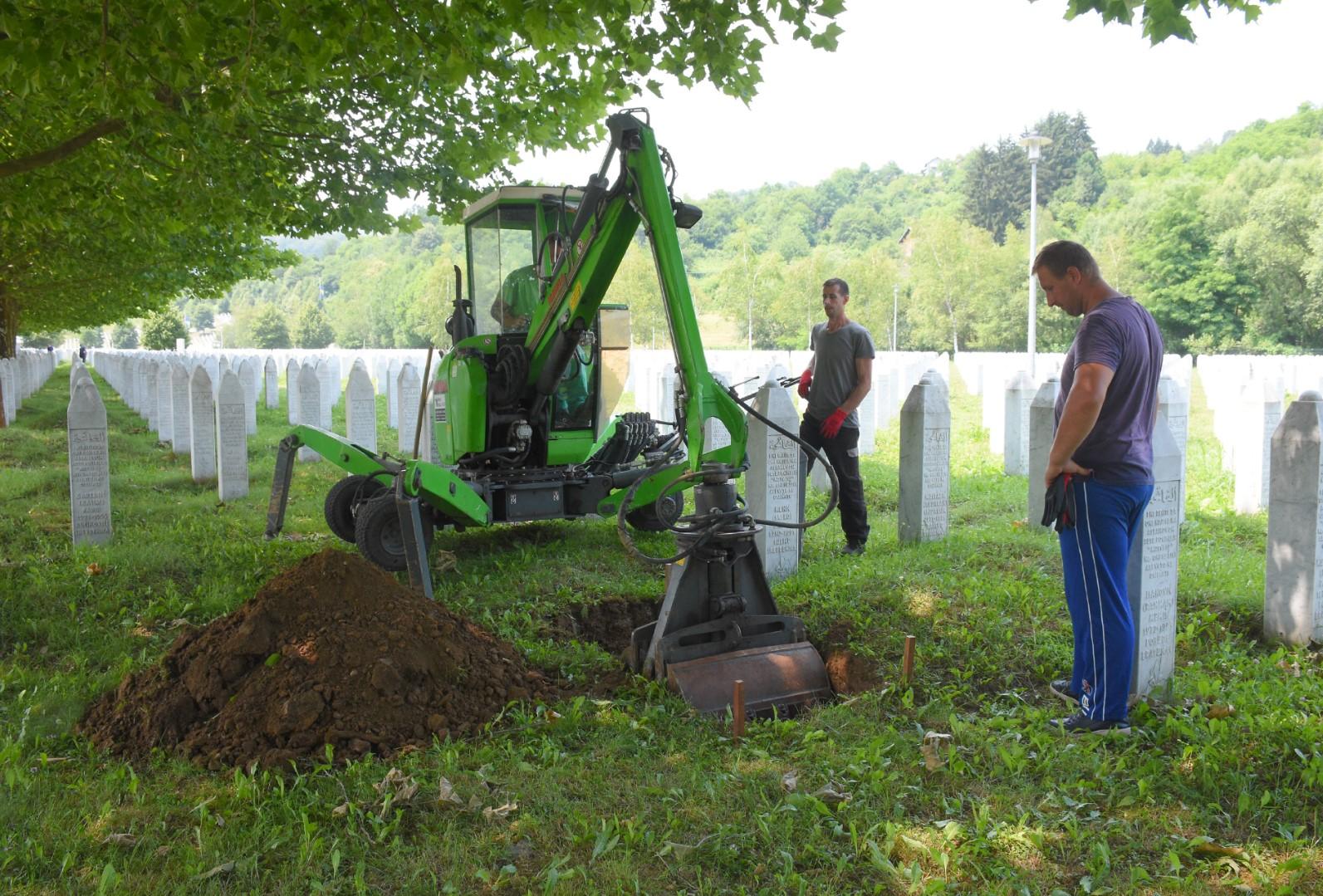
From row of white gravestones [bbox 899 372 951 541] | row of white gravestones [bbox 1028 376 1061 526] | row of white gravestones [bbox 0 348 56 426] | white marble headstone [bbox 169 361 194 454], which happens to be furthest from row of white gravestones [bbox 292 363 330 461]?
row of white gravestones [bbox 1028 376 1061 526]

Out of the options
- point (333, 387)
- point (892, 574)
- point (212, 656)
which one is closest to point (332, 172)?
point (212, 656)

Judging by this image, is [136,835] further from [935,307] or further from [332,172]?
[935,307]

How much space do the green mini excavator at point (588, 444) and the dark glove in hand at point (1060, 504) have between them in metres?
1.31

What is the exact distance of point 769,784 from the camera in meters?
3.58

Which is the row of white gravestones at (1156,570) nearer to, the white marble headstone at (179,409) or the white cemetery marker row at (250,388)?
the white marble headstone at (179,409)

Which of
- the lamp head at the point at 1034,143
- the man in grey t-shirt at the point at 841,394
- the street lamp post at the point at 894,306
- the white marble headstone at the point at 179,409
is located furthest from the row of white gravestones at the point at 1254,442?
the street lamp post at the point at 894,306

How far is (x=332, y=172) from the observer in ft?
27.7

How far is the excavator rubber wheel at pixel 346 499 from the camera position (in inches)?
298

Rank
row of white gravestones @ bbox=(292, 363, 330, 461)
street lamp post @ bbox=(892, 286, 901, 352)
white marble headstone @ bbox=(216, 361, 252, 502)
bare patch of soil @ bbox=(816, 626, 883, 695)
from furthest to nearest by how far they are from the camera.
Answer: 1. street lamp post @ bbox=(892, 286, 901, 352)
2. row of white gravestones @ bbox=(292, 363, 330, 461)
3. white marble headstone @ bbox=(216, 361, 252, 502)
4. bare patch of soil @ bbox=(816, 626, 883, 695)

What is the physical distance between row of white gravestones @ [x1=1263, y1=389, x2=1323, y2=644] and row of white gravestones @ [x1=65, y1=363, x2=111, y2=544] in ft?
26.9

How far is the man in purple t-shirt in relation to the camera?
12.9 feet

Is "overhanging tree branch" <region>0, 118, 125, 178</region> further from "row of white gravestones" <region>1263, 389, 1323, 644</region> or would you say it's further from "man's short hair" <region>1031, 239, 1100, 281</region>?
"row of white gravestones" <region>1263, 389, 1323, 644</region>

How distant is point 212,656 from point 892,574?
407 cm

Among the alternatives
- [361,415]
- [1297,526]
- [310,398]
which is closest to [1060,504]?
[1297,526]
